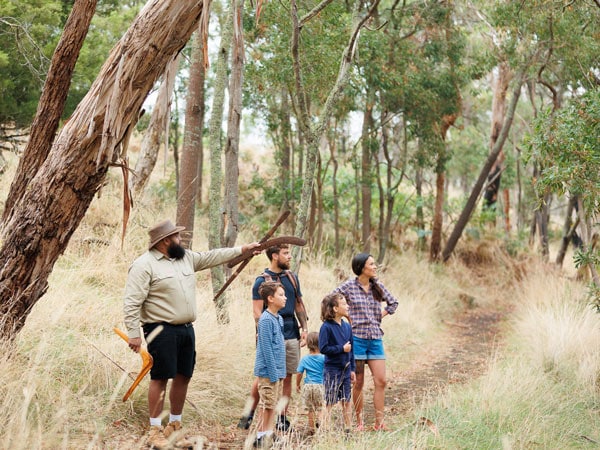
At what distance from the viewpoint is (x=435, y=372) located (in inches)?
447

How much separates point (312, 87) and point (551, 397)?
8268 millimetres

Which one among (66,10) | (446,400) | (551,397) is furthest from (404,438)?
(66,10)

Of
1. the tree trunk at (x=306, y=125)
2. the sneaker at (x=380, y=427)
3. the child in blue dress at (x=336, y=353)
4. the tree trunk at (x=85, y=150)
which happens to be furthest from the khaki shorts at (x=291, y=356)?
the tree trunk at (x=85, y=150)

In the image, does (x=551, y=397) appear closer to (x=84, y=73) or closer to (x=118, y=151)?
(x=118, y=151)

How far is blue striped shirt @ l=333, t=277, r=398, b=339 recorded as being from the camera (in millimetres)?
7516

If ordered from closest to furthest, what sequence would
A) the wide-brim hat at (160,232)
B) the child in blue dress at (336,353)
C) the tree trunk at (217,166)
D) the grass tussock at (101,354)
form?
1. the grass tussock at (101,354)
2. the wide-brim hat at (160,232)
3. the child in blue dress at (336,353)
4. the tree trunk at (217,166)

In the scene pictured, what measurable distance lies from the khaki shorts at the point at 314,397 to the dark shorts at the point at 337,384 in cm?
7

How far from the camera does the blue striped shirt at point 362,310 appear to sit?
7516mm

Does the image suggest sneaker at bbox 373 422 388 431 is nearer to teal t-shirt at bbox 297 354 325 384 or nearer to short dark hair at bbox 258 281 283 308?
teal t-shirt at bbox 297 354 325 384

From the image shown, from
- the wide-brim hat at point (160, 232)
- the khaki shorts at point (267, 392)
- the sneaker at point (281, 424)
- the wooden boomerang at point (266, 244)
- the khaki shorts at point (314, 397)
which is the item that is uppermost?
the wide-brim hat at point (160, 232)

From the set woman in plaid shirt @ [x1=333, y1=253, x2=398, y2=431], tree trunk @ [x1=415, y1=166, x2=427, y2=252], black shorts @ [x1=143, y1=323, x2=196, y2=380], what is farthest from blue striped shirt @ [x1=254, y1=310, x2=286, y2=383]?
tree trunk @ [x1=415, y1=166, x2=427, y2=252]

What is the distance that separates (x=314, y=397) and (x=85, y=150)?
3.15 metres

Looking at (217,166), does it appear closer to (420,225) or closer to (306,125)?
(306,125)

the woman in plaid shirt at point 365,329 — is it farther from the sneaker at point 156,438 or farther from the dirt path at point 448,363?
the sneaker at point 156,438
